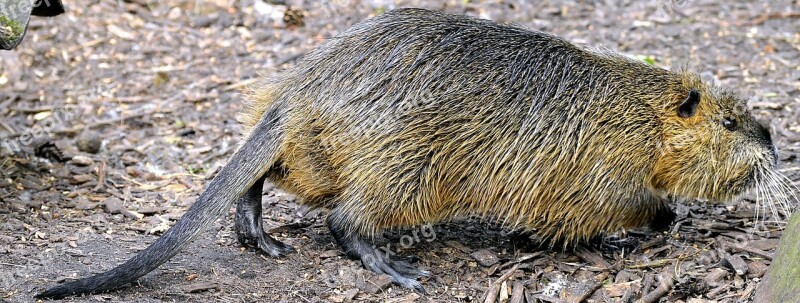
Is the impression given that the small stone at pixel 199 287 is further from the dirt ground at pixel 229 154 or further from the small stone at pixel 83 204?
the small stone at pixel 83 204

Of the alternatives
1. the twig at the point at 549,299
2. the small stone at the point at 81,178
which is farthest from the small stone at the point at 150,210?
the twig at the point at 549,299

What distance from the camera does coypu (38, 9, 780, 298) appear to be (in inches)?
199

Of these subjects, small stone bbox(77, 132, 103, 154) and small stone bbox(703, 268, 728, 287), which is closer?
small stone bbox(703, 268, 728, 287)

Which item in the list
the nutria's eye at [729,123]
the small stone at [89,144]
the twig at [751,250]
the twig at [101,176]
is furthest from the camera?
the small stone at [89,144]

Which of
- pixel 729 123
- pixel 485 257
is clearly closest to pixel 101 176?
pixel 485 257

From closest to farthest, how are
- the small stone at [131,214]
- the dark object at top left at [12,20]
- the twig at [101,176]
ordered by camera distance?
the dark object at top left at [12,20]
the small stone at [131,214]
the twig at [101,176]

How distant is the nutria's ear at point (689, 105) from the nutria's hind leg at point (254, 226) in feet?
8.25

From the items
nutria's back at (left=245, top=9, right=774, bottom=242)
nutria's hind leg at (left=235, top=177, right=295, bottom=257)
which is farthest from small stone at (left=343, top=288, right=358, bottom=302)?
nutria's hind leg at (left=235, top=177, right=295, bottom=257)

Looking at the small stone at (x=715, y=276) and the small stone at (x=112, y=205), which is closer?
the small stone at (x=715, y=276)

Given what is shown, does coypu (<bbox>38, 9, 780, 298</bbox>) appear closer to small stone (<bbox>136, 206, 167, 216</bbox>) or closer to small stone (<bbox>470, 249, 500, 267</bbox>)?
small stone (<bbox>470, 249, 500, 267</bbox>)

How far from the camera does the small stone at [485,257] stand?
555 centimetres

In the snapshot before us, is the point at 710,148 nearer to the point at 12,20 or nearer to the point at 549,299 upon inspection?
the point at 549,299

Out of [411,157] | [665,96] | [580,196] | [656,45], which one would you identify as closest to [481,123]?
[411,157]

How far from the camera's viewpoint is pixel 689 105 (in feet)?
17.7
